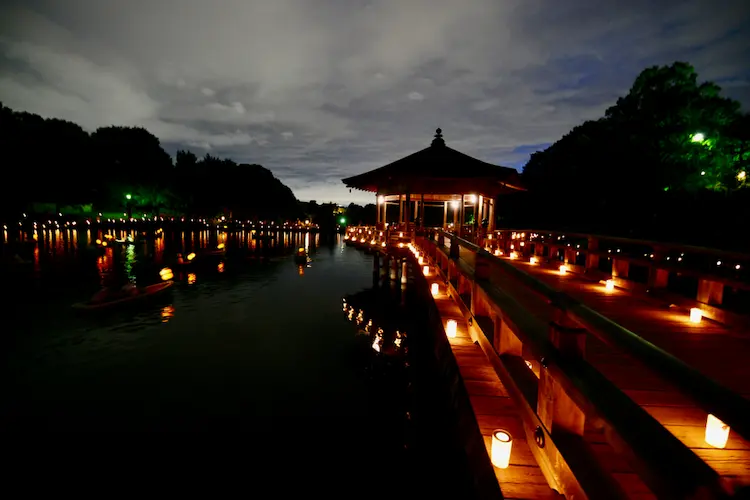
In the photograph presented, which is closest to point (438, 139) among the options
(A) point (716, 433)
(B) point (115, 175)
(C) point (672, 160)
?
(C) point (672, 160)

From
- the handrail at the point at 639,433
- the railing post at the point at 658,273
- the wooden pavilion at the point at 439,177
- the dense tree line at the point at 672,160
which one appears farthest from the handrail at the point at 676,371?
the dense tree line at the point at 672,160

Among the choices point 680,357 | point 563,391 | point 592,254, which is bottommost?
point 680,357

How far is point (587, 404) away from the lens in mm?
2348

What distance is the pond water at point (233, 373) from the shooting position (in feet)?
24.3

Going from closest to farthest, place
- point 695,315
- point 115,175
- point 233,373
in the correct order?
1. point 695,315
2. point 233,373
3. point 115,175

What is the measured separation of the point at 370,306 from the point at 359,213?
100635 mm

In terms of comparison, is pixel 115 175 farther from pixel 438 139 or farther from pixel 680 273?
pixel 680 273

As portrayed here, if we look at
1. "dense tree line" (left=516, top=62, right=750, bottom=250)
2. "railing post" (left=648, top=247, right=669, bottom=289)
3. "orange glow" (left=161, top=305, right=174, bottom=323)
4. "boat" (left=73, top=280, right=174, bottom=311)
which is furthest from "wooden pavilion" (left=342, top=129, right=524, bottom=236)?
"boat" (left=73, top=280, right=174, bottom=311)

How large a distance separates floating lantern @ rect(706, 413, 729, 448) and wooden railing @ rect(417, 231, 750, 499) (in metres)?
1.11

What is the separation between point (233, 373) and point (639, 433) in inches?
407

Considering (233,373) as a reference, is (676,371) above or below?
above

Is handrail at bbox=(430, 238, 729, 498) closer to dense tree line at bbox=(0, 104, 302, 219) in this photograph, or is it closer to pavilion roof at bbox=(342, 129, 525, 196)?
pavilion roof at bbox=(342, 129, 525, 196)

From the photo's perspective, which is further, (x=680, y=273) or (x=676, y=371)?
(x=680, y=273)

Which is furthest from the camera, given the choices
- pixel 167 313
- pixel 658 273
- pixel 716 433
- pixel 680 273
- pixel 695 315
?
pixel 167 313
